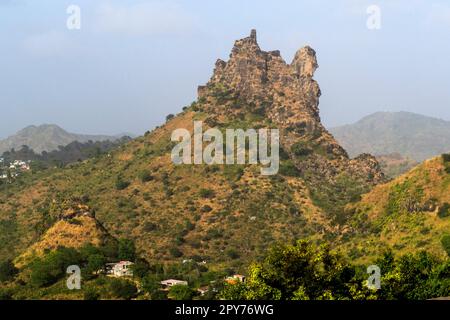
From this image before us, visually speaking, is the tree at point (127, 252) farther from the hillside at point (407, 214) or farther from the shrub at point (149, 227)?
the shrub at point (149, 227)

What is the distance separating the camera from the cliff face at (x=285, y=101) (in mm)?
154125

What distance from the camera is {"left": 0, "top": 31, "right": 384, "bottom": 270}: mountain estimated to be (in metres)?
124

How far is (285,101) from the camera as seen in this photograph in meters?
166

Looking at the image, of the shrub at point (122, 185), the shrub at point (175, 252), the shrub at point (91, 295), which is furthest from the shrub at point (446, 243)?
the shrub at point (122, 185)

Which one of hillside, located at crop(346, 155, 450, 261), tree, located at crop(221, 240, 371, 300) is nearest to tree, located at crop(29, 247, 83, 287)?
tree, located at crop(221, 240, 371, 300)

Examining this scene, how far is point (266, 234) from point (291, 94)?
2170 inches

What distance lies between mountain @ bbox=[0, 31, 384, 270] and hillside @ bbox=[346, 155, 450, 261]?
19.9ft

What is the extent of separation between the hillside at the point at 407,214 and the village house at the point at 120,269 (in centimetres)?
4045

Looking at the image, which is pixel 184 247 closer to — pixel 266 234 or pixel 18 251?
pixel 266 234

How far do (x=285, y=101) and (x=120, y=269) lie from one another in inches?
3931

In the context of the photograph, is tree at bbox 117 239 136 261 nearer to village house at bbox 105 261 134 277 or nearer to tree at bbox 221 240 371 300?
village house at bbox 105 261 134 277

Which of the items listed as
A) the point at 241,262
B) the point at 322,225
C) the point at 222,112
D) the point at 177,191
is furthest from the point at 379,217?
the point at 222,112

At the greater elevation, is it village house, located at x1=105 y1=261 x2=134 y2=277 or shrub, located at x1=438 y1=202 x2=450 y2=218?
shrub, located at x1=438 y1=202 x2=450 y2=218

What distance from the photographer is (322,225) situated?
12531 centimetres
